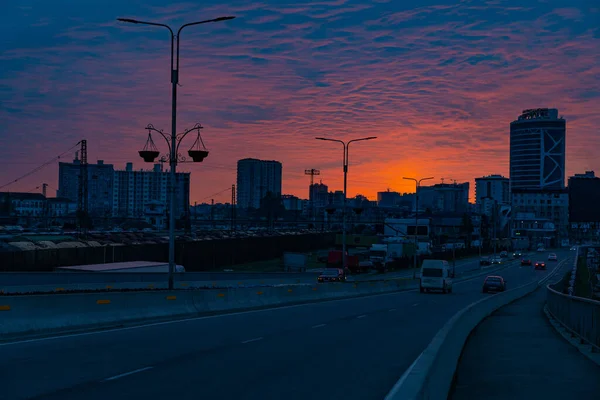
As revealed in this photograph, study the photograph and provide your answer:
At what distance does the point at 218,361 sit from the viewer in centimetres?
1530

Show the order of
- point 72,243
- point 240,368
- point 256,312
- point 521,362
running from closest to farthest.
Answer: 1. point 240,368
2. point 521,362
3. point 256,312
4. point 72,243

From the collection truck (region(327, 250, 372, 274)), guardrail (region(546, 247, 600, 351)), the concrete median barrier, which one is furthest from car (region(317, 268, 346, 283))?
guardrail (region(546, 247, 600, 351))

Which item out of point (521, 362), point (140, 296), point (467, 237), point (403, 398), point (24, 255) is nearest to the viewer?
point (403, 398)

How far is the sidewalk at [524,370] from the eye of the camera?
1181 cm

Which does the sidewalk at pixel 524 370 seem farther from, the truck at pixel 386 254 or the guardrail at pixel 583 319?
the truck at pixel 386 254

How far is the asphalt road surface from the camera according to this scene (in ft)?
38.7

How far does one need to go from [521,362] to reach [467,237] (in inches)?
6695

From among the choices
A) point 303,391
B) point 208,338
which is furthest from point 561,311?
point 303,391

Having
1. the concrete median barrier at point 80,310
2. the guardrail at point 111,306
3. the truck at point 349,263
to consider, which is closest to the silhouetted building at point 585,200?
the guardrail at point 111,306

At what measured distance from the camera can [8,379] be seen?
12406mm

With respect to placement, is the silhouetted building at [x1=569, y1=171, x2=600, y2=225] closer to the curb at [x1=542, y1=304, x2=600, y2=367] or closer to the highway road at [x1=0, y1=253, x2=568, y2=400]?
the curb at [x1=542, y1=304, x2=600, y2=367]

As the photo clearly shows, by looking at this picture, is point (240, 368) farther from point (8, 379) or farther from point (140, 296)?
point (140, 296)

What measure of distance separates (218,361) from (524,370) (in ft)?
19.9

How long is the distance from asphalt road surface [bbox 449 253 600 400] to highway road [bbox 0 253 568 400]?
1407 millimetres
